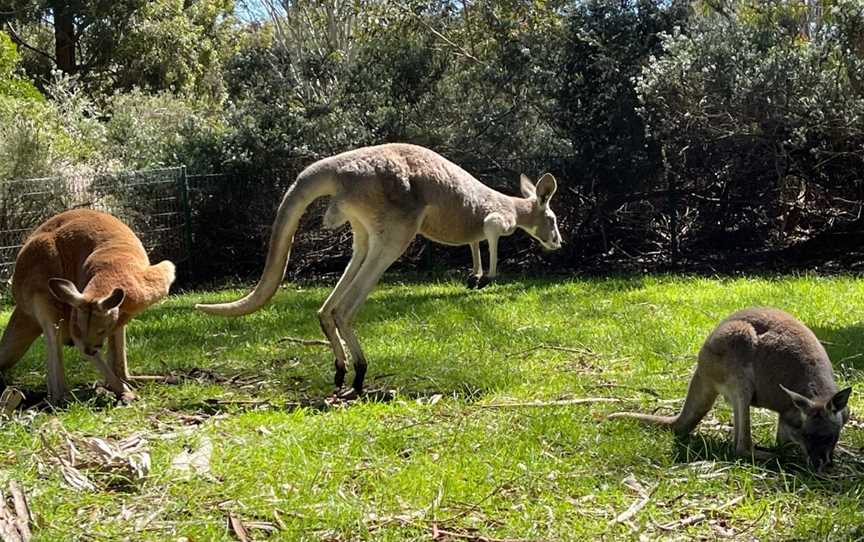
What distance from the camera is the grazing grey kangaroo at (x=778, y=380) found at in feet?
13.8

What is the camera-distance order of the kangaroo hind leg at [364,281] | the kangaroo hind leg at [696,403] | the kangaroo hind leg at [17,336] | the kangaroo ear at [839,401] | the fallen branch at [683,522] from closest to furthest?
the fallen branch at [683,522]
the kangaroo ear at [839,401]
the kangaroo hind leg at [696,403]
the kangaroo hind leg at [364,281]
the kangaroo hind leg at [17,336]

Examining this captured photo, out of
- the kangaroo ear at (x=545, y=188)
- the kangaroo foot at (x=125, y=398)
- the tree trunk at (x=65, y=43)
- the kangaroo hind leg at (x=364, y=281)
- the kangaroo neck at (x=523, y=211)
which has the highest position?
the tree trunk at (x=65, y=43)

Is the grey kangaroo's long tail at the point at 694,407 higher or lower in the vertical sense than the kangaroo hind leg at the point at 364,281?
lower

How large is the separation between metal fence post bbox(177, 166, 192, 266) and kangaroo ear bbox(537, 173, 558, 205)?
5937 mm

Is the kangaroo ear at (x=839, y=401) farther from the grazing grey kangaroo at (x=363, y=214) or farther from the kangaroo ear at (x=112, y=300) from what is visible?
the kangaroo ear at (x=112, y=300)

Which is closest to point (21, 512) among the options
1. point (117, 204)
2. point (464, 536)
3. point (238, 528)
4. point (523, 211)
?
point (238, 528)

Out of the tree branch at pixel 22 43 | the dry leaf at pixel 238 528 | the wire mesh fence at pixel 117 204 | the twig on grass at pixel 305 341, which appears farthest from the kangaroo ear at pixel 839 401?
the tree branch at pixel 22 43

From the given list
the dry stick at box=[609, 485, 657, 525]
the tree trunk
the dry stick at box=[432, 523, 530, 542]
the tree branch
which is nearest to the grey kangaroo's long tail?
the dry stick at box=[609, 485, 657, 525]

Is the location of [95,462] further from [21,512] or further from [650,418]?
[650,418]

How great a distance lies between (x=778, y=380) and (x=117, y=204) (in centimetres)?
992

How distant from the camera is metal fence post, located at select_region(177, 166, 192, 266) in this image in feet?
41.8

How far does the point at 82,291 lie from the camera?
5.68 meters

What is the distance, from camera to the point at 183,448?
15.5 ft

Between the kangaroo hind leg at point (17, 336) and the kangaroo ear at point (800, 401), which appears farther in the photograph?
the kangaroo hind leg at point (17, 336)
